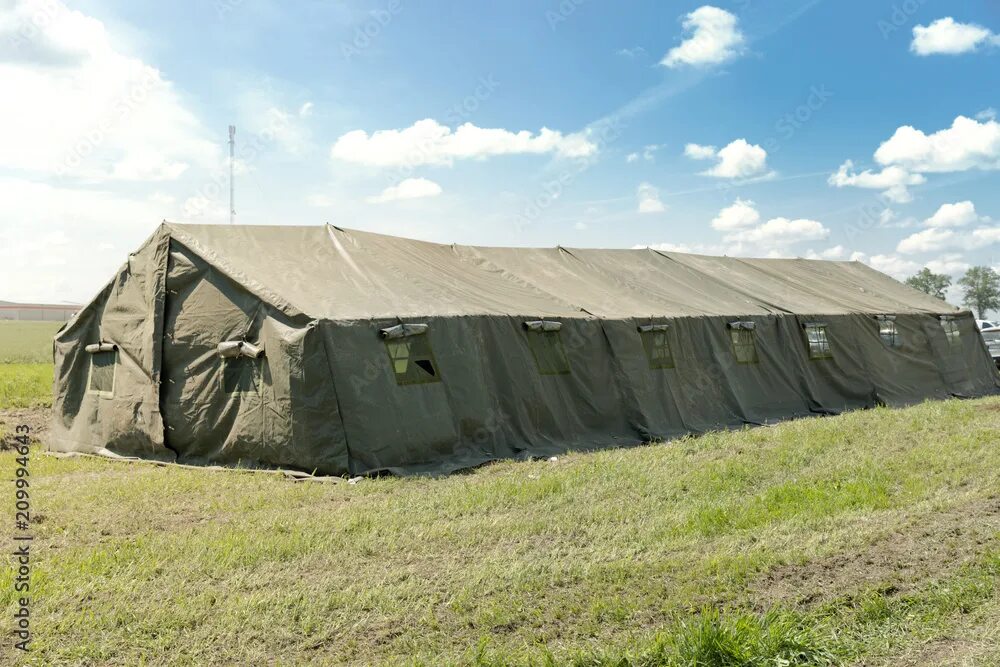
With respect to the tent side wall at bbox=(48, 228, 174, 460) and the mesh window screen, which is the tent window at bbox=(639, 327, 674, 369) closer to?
the mesh window screen

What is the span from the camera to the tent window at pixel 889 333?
16219 millimetres

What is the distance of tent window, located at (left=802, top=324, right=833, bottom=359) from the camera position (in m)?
14.8

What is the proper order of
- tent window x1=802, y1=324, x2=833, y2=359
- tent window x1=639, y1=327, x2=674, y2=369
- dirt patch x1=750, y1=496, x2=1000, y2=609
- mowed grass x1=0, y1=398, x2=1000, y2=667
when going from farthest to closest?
tent window x1=802, y1=324, x2=833, y2=359 < tent window x1=639, y1=327, x2=674, y2=369 < dirt patch x1=750, y1=496, x2=1000, y2=609 < mowed grass x1=0, y1=398, x2=1000, y2=667

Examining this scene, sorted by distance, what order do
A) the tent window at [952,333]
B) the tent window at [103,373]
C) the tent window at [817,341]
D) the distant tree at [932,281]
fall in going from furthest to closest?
1. the distant tree at [932,281]
2. the tent window at [952,333]
3. the tent window at [817,341]
4. the tent window at [103,373]

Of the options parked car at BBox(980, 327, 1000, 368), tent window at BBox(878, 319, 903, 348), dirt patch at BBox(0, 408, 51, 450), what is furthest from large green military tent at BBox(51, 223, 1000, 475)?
parked car at BBox(980, 327, 1000, 368)

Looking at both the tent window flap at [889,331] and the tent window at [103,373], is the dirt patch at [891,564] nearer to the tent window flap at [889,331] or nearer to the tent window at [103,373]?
the tent window at [103,373]

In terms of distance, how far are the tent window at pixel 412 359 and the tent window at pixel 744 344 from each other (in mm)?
6148

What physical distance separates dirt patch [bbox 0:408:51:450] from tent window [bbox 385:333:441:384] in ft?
17.8

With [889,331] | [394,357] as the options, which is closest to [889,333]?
[889,331]

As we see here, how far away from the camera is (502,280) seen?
12.9 metres

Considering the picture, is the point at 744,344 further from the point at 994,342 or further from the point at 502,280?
the point at 994,342

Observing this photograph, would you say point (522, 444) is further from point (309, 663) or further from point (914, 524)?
point (309, 663)

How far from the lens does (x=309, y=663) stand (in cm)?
393

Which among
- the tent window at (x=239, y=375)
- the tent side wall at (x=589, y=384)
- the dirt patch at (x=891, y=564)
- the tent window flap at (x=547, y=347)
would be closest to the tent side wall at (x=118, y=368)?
the tent window at (x=239, y=375)
